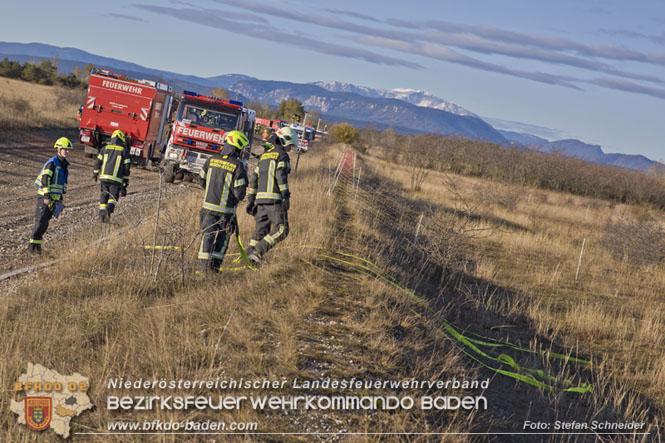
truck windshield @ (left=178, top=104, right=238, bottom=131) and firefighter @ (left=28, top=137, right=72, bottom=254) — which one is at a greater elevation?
truck windshield @ (left=178, top=104, right=238, bottom=131)

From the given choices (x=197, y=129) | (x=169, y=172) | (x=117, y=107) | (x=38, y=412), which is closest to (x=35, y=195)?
(x=169, y=172)

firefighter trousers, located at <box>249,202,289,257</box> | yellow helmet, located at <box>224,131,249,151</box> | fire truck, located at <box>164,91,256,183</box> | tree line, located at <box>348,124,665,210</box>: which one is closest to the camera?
yellow helmet, located at <box>224,131,249,151</box>

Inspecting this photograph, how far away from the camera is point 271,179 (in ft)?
23.6

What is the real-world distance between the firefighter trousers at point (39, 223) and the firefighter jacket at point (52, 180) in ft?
0.43

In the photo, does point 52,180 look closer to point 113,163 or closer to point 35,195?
point 113,163

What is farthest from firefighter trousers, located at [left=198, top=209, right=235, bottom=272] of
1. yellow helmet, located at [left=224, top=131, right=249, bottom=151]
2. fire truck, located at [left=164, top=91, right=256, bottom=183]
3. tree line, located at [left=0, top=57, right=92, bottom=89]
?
tree line, located at [left=0, top=57, right=92, bottom=89]

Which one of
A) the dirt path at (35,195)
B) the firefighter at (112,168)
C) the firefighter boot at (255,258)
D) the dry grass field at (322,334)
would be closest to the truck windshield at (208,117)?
the dirt path at (35,195)

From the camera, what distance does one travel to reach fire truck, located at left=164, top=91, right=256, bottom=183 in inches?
605

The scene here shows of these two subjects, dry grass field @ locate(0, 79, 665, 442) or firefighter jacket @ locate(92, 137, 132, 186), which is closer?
dry grass field @ locate(0, 79, 665, 442)

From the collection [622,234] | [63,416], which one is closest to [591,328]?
[63,416]

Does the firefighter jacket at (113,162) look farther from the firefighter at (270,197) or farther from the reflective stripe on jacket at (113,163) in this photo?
the firefighter at (270,197)

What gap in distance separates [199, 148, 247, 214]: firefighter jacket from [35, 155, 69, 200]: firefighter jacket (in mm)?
2658

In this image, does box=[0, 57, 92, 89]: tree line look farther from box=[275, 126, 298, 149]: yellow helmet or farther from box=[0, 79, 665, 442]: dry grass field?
box=[275, 126, 298, 149]: yellow helmet

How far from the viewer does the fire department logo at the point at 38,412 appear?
3.42 m
